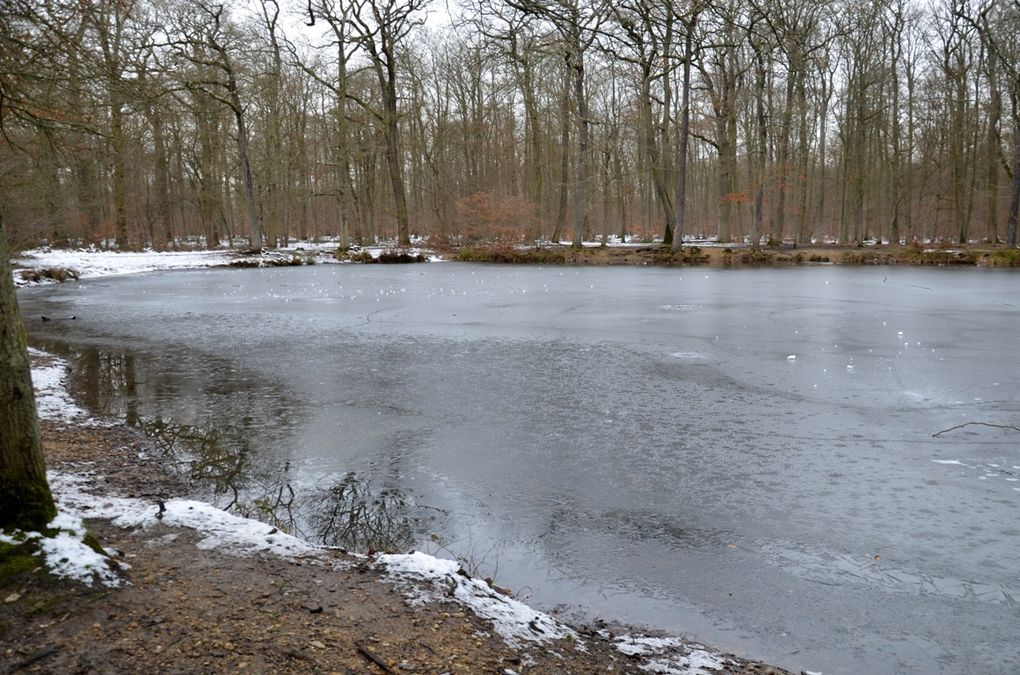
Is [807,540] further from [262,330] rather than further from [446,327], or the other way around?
[262,330]

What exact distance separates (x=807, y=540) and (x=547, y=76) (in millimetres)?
40151

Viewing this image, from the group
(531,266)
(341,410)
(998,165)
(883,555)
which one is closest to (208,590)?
(883,555)

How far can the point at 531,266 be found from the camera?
Result: 32.8 m

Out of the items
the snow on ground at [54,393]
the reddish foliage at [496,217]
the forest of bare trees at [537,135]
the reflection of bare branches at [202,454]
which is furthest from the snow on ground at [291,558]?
the reddish foliage at [496,217]

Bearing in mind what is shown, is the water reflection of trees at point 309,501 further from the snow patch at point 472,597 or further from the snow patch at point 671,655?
the snow patch at point 671,655

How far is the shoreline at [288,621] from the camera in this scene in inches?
116

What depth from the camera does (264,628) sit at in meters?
3.20

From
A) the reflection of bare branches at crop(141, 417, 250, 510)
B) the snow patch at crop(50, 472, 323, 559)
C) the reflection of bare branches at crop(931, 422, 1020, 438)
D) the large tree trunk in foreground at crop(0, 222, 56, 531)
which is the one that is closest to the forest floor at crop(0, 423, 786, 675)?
the snow patch at crop(50, 472, 323, 559)

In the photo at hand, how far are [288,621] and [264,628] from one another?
0.11 metres

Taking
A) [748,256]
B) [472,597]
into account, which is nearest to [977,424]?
[472,597]

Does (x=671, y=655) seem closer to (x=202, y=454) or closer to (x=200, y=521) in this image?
(x=200, y=521)

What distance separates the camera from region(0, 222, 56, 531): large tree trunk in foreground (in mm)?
3473

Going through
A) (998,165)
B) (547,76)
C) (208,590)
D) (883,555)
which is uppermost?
(547,76)

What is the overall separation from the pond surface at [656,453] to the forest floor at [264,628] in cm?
66
